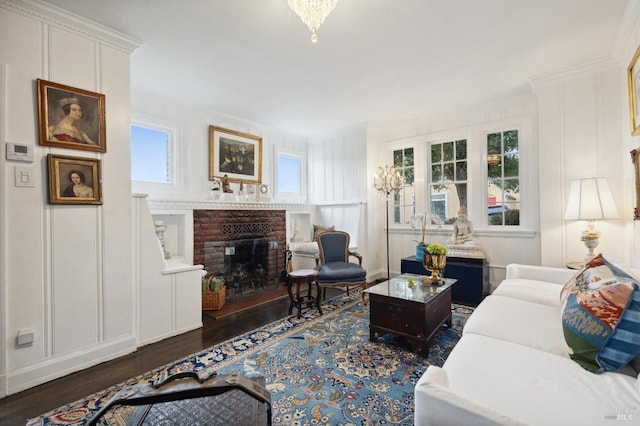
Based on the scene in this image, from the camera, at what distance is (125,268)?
2455mm

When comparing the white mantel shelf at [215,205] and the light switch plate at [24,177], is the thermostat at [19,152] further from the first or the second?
the white mantel shelf at [215,205]

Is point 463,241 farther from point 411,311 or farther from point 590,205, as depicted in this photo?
point 411,311

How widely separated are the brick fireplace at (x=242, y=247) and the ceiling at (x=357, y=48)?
1641mm

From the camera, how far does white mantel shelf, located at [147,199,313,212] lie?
3430 mm

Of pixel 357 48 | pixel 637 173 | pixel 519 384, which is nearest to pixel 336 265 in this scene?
pixel 357 48

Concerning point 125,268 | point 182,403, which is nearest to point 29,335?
point 125,268

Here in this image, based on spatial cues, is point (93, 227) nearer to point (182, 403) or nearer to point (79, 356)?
point (79, 356)

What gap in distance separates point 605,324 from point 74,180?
3404mm

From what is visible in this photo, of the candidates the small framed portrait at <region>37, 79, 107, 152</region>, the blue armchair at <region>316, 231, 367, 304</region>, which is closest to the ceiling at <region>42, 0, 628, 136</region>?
the small framed portrait at <region>37, 79, 107, 152</region>

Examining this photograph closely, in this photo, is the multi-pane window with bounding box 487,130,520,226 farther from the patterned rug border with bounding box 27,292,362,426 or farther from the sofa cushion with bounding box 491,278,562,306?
the patterned rug border with bounding box 27,292,362,426

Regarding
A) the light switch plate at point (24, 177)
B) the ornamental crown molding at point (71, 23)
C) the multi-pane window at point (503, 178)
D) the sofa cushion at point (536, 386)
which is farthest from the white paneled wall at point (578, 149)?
the light switch plate at point (24, 177)

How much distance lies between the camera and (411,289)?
2.68 metres

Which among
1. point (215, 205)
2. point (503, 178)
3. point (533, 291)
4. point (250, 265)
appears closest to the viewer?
point (533, 291)

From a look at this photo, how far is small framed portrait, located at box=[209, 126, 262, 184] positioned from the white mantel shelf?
464mm
